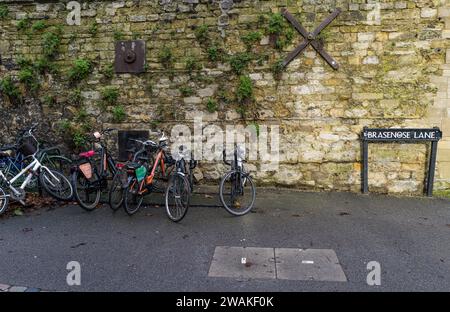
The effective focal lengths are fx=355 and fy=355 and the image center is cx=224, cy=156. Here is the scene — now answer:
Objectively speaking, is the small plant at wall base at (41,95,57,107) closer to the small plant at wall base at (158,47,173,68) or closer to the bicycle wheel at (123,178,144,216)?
the small plant at wall base at (158,47,173,68)

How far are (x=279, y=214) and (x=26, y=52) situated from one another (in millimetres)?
5754

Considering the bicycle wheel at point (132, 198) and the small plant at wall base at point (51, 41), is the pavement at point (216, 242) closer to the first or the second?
the bicycle wheel at point (132, 198)

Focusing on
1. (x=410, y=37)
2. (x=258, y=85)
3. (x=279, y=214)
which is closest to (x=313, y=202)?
(x=279, y=214)

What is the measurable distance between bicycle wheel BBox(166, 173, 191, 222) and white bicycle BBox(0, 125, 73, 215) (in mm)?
1791

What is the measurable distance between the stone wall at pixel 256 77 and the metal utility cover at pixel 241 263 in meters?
2.75

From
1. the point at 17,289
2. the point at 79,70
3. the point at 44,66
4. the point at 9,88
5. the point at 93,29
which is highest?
the point at 93,29

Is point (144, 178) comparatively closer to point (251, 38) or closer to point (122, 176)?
point (122, 176)

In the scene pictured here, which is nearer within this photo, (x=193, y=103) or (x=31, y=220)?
(x=31, y=220)

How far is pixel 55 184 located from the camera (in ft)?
18.5

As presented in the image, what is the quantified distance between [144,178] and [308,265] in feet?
8.71

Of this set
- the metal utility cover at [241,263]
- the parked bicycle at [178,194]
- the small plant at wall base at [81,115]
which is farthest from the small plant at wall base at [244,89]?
the metal utility cover at [241,263]

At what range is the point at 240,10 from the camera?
635cm

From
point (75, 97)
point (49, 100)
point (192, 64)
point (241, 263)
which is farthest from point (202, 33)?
point (241, 263)

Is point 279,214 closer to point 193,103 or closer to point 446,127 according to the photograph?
point 193,103
